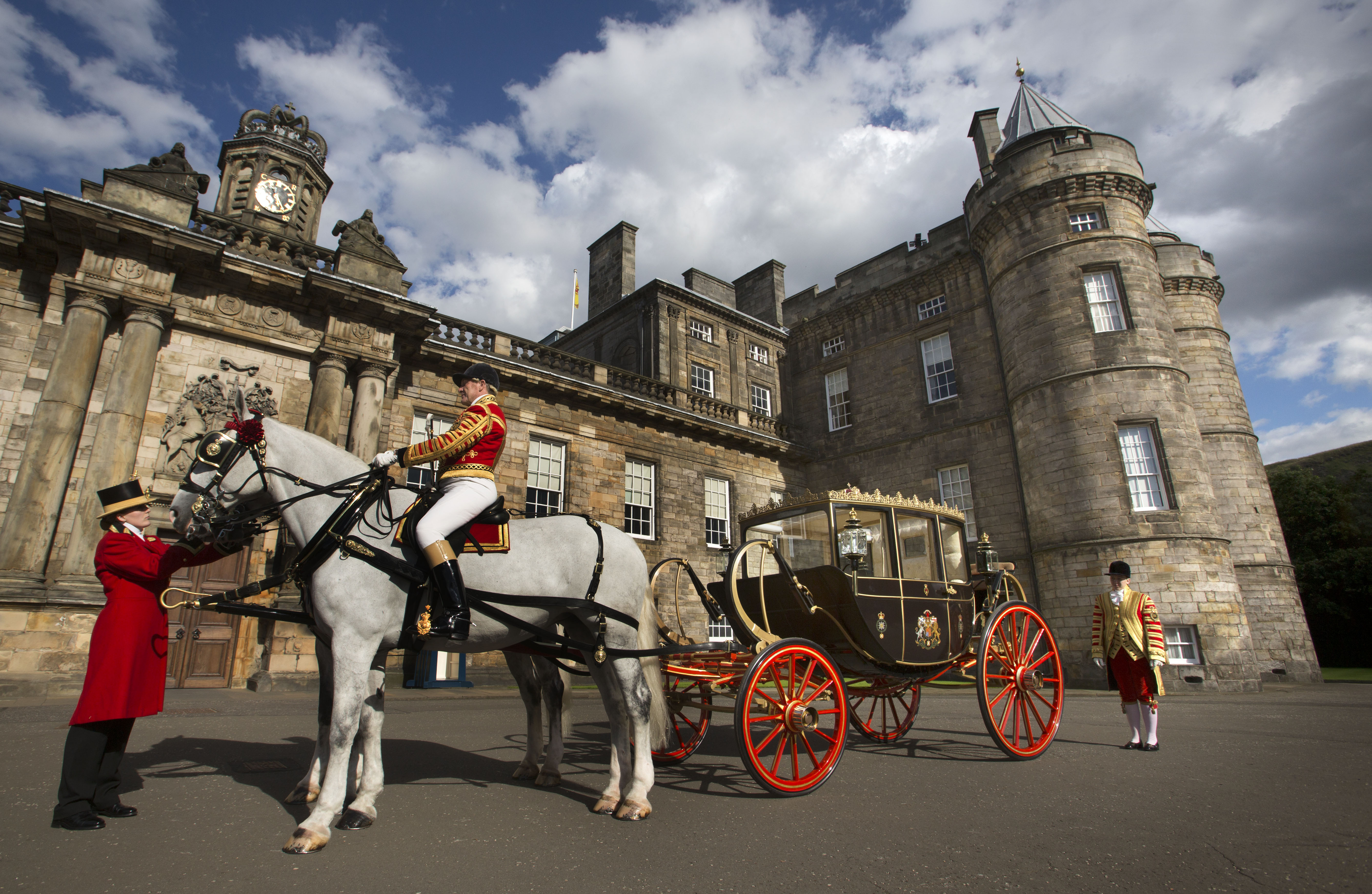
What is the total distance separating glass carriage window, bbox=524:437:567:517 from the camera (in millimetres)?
16781

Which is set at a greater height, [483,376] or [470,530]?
[483,376]

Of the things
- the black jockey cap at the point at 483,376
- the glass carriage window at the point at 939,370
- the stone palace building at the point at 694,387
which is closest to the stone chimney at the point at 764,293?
the stone palace building at the point at 694,387

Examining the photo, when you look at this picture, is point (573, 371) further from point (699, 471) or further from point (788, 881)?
point (788, 881)

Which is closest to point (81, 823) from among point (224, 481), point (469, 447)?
point (224, 481)

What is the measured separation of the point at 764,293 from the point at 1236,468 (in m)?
16.8

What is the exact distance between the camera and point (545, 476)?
17.1 m

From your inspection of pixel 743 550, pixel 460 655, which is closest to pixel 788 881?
pixel 743 550

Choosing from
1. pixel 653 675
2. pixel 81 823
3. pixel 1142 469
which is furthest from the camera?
pixel 1142 469

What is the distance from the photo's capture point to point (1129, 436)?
15.9 meters

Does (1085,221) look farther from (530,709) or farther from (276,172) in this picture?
(276,172)

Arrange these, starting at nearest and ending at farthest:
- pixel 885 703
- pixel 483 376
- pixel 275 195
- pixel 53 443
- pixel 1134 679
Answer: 1. pixel 483 376
2. pixel 1134 679
3. pixel 885 703
4. pixel 53 443
5. pixel 275 195

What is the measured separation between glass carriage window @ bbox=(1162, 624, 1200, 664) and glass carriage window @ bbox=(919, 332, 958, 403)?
833cm

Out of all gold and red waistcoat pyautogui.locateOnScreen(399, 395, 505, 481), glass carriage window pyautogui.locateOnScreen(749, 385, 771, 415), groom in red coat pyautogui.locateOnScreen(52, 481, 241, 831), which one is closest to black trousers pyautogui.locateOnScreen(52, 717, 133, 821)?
groom in red coat pyautogui.locateOnScreen(52, 481, 241, 831)

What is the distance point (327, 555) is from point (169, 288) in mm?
11719
